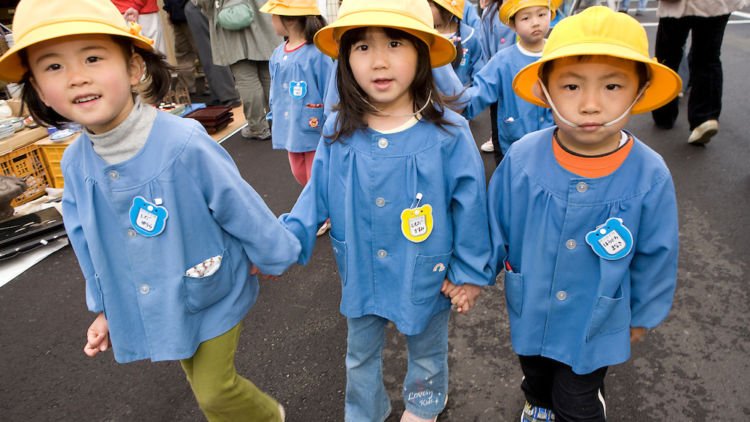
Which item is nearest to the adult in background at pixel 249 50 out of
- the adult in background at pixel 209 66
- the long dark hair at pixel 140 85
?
the adult in background at pixel 209 66

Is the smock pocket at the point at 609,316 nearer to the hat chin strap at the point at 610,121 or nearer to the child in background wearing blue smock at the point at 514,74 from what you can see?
the hat chin strap at the point at 610,121

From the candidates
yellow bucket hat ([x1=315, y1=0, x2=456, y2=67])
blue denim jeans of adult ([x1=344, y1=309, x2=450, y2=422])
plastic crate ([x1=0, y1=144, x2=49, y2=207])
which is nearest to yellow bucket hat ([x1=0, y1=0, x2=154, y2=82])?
yellow bucket hat ([x1=315, y1=0, x2=456, y2=67])

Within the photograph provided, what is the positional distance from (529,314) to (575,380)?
0.26m

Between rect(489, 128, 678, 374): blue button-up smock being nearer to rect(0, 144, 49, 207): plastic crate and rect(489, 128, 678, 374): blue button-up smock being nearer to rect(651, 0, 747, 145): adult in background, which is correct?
rect(651, 0, 747, 145): adult in background

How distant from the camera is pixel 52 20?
1460 mm

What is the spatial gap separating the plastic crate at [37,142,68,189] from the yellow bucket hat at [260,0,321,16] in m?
2.41

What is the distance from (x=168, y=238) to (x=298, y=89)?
2.02m

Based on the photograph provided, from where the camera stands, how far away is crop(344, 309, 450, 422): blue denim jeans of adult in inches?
80.1

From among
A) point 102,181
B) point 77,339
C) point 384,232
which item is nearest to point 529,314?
point 384,232

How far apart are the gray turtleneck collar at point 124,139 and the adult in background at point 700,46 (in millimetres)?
4213

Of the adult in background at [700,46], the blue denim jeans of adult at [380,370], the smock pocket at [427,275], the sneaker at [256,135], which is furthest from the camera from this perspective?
the sneaker at [256,135]

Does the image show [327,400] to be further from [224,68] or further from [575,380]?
[224,68]

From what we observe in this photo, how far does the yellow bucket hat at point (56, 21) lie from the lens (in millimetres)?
1438

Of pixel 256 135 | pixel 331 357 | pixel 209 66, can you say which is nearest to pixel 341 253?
pixel 331 357
